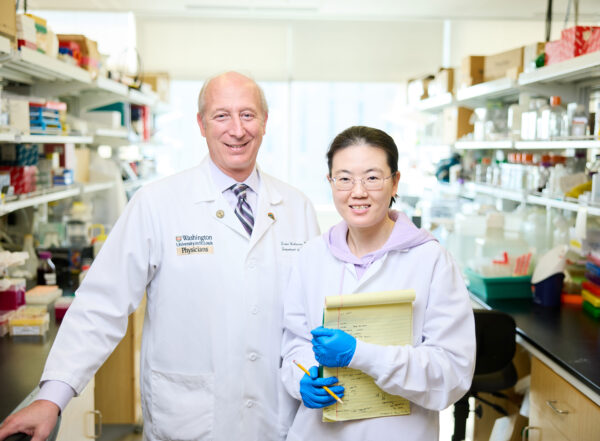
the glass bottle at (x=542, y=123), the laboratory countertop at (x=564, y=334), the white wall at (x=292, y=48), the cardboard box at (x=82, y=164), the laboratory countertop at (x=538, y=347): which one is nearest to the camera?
the laboratory countertop at (x=538, y=347)

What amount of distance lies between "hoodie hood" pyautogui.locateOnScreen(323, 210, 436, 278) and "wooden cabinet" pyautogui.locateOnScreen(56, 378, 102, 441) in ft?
4.47

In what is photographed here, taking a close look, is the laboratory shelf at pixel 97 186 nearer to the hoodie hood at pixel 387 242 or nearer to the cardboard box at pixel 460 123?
the hoodie hood at pixel 387 242

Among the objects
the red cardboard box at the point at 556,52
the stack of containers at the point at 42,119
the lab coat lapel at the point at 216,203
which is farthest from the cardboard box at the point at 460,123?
the lab coat lapel at the point at 216,203

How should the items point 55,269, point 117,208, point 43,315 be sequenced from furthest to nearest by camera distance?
point 117,208 < point 55,269 < point 43,315

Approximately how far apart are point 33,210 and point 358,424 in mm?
2730

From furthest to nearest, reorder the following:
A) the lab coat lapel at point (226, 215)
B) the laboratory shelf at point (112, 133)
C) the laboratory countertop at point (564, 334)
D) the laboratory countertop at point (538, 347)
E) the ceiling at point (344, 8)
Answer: the ceiling at point (344, 8), the laboratory shelf at point (112, 133), the laboratory countertop at point (564, 334), the laboratory countertop at point (538, 347), the lab coat lapel at point (226, 215)

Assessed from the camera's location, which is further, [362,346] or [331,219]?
[331,219]

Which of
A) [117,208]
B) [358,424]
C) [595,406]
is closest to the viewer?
[358,424]

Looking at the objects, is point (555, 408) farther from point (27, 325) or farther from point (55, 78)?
point (55, 78)

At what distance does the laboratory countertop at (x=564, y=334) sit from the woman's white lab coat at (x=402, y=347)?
77cm

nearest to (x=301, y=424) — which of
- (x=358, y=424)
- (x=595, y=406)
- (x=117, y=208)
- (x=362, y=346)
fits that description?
(x=358, y=424)

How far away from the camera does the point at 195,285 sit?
5.92 ft

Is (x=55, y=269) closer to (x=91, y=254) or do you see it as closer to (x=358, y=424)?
(x=91, y=254)

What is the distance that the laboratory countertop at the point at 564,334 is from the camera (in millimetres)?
2117
